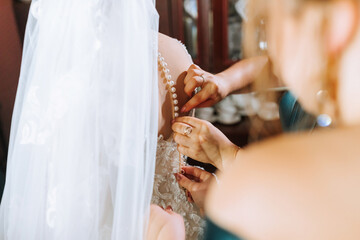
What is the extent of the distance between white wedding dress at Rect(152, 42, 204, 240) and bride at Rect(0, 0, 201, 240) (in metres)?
0.18

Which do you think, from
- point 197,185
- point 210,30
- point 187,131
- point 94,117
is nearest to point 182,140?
point 187,131

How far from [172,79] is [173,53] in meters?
0.08

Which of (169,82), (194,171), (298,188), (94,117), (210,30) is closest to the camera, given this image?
(298,188)

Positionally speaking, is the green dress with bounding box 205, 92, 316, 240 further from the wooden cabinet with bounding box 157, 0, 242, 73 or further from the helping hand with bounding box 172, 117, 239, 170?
the wooden cabinet with bounding box 157, 0, 242, 73

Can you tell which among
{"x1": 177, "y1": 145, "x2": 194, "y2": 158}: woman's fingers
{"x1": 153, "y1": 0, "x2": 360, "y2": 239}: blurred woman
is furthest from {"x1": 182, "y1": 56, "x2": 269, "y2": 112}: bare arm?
{"x1": 153, "y1": 0, "x2": 360, "y2": 239}: blurred woman

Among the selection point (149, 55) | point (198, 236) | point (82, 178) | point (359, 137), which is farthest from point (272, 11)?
point (198, 236)

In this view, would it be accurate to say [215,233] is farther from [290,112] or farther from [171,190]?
[290,112]

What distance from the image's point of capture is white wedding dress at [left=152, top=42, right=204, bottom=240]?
2.64 ft

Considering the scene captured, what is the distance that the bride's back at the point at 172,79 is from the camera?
774 millimetres

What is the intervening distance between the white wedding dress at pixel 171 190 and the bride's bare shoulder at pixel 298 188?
492 millimetres

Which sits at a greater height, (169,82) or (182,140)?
(169,82)

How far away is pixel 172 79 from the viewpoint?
0.79m

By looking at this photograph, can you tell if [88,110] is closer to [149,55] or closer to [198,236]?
[149,55]

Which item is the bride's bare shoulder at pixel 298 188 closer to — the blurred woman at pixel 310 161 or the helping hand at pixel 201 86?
the blurred woman at pixel 310 161
